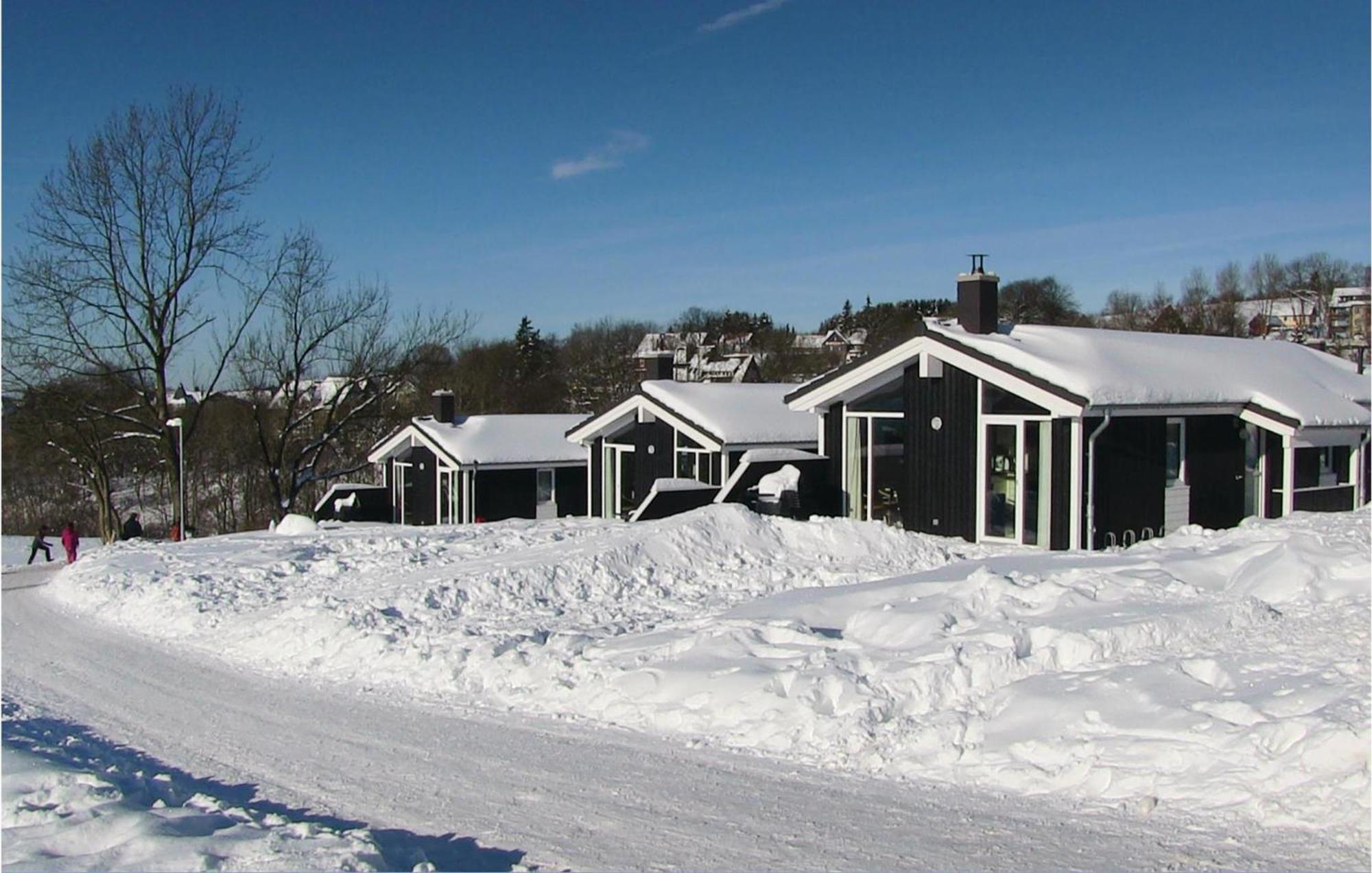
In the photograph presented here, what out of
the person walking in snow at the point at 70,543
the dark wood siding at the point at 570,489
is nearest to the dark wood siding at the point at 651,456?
the dark wood siding at the point at 570,489

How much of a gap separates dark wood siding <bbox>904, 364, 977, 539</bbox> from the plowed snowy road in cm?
1094

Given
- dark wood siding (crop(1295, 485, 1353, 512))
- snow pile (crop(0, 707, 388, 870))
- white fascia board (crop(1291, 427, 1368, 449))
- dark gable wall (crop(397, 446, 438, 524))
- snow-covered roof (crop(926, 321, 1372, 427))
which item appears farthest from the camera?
dark gable wall (crop(397, 446, 438, 524))

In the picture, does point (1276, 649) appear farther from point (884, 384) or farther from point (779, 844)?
point (884, 384)

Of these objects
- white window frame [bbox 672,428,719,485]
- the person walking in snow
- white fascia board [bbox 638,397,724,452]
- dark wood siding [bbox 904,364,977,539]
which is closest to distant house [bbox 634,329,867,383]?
white fascia board [bbox 638,397,724,452]

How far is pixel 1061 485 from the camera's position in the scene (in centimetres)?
1697

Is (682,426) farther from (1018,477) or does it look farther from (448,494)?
(448,494)

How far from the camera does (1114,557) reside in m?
13.4

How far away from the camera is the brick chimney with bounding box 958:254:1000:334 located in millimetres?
19250

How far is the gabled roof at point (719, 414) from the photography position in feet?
83.0

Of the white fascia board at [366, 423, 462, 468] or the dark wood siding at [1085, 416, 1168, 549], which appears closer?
the dark wood siding at [1085, 416, 1168, 549]

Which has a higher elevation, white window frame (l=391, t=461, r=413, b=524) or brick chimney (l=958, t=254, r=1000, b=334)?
brick chimney (l=958, t=254, r=1000, b=334)

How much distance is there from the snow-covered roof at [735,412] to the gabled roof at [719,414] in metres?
0.02

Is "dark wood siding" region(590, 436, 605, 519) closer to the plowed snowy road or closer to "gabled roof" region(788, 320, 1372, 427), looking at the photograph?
"gabled roof" region(788, 320, 1372, 427)

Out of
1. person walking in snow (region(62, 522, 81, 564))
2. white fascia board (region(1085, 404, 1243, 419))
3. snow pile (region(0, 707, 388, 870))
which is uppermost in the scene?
white fascia board (region(1085, 404, 1243, 419))
